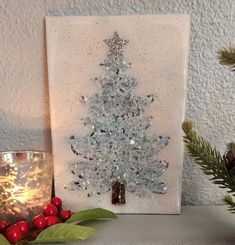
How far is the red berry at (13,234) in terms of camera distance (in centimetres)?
48

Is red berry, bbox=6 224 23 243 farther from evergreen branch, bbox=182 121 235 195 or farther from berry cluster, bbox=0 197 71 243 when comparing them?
evergreen branch, bbox=182 121 235 195

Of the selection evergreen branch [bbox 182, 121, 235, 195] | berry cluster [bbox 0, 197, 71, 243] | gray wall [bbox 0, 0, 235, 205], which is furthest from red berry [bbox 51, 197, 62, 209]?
evergreen branch [bbox 182, 121, 235, 195]

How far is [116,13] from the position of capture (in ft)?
2.07

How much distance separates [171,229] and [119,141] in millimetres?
164

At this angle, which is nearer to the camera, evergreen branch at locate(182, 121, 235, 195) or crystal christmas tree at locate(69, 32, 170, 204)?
evergreen branch at locate(182, 121, 235, 195)

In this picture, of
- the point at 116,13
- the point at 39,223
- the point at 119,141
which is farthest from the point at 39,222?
the point at 116,13

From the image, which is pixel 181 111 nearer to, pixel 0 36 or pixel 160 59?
pixel 160 59

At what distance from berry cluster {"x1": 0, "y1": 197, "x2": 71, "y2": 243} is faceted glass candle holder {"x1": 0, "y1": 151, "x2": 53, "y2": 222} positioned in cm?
2

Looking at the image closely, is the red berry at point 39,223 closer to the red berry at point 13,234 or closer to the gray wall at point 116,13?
the red berry at point 13,234

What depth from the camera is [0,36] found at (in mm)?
639

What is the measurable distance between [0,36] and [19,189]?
266 mm

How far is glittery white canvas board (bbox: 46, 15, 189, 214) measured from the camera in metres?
0.61

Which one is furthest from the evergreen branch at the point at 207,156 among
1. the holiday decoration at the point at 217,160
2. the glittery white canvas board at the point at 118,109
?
the glittery white canvas board at the point at 118,109

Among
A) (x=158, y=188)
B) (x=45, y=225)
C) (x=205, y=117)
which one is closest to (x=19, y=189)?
(x=45, y=225)
